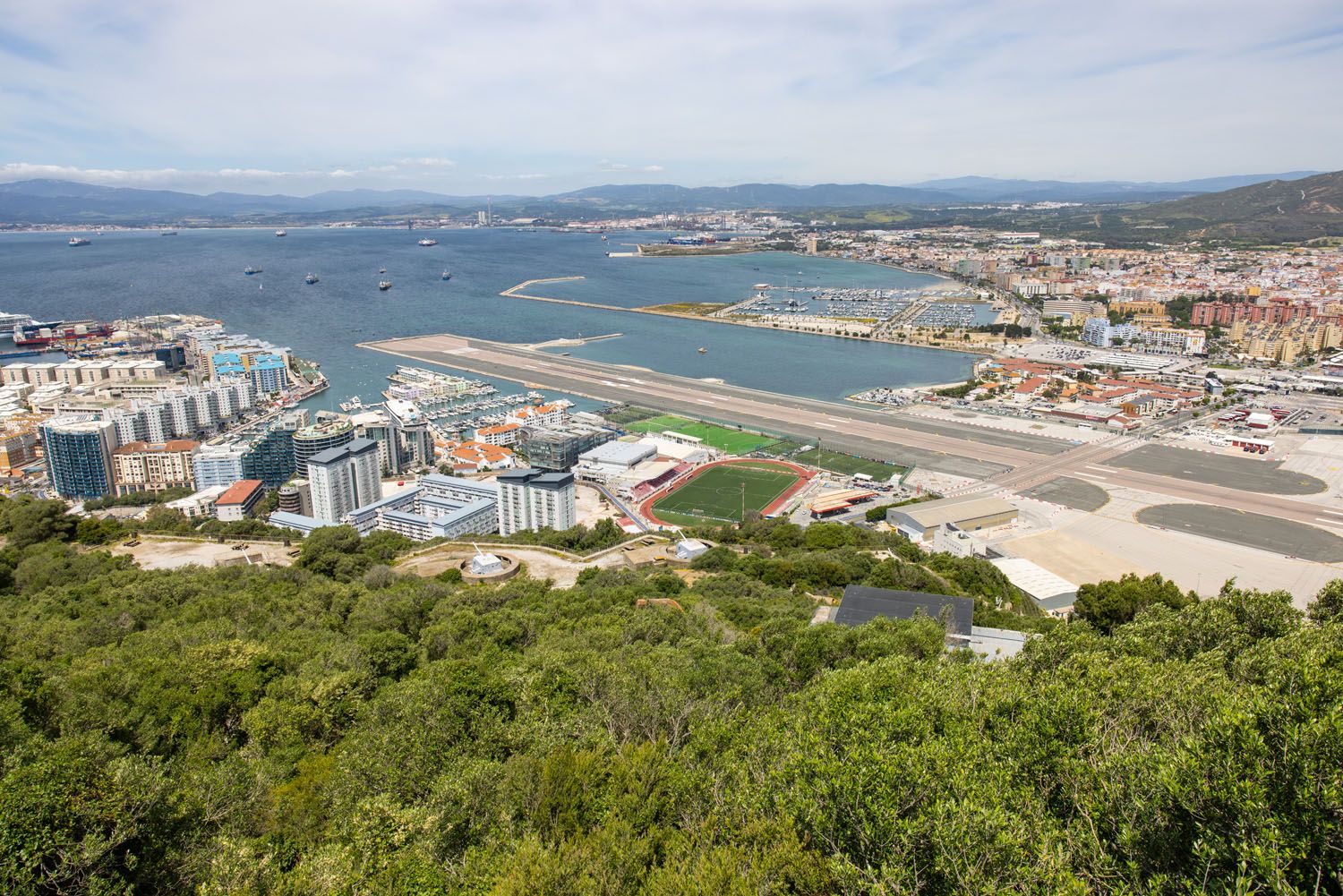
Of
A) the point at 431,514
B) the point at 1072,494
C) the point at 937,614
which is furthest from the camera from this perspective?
the point at 1072,494

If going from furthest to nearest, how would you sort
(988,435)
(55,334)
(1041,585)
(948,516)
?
(55,334) → (988,435) → (948,516) → (1041,585)

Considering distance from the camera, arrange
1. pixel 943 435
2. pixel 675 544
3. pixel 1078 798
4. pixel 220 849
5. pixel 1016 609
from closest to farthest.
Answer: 1. pixel 1078 798
2. pixel 220 849
3. pixel 1016 609
4. pixel 675 544
5. pixel 943 435

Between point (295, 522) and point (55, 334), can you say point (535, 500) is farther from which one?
point (55, 334)

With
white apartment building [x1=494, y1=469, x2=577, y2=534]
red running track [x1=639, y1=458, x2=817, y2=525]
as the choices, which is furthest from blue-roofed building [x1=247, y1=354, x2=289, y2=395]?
red running track [x1=639, y1=458, x2=817, y2=525]

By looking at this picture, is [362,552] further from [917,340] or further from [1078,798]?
[917,340]

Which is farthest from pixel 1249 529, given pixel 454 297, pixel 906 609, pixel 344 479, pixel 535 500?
pixel 454 297

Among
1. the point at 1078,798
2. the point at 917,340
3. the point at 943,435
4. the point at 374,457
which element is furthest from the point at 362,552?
the point at 917,340
